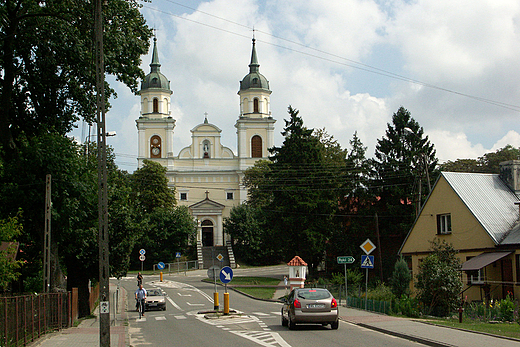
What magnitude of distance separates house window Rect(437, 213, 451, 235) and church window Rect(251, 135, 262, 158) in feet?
205

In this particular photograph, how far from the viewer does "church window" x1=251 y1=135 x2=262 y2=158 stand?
308 feet

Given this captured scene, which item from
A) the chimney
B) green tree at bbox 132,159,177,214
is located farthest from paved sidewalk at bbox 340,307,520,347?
green tree at bbox 132,159,177,214

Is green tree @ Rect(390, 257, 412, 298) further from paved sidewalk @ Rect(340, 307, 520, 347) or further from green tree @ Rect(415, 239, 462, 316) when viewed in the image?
paved sidewalk @ Rect(340, 307, 520, 347)

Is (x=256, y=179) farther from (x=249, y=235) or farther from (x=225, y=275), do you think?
(x=225, y=275)

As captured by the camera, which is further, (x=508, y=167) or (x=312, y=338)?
(x=508, y=167)

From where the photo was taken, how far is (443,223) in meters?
31.9

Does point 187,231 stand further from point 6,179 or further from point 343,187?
point 6,179

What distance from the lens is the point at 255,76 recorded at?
94.4 metres

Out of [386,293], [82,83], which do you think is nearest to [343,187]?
[386,293]

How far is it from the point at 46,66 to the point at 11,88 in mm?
1696

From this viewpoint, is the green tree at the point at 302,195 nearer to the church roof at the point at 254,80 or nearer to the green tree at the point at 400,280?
the green tree at the point at 400,280

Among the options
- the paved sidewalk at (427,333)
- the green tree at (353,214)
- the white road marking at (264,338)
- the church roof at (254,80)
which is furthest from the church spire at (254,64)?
the white road marking at (264,338)

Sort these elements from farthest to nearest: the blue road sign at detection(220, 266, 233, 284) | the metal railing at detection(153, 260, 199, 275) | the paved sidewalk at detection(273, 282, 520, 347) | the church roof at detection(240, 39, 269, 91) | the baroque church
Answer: the church roof at detection(240, 39, 269, 91) < the baroque church < the metal railing at detection(153, 260, 199, 275) < the blue road sign at detection(220, 266, 233, 284) < the paved sidewalk at detection(273, 282, 520, 347)

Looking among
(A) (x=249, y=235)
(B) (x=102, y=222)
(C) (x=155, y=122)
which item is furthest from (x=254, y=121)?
(B) (x=102, y=222)
